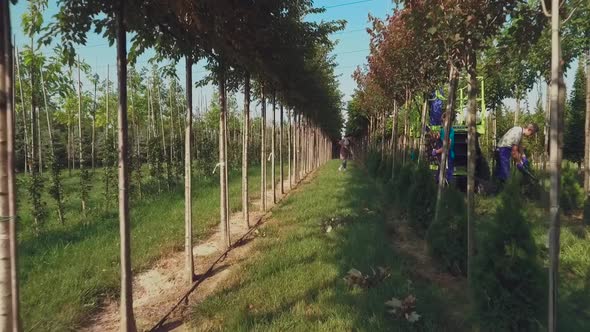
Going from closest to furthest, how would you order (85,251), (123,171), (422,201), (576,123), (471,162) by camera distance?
(123,171)
(471,162)
(85,251)
(422,201)
(576,123)

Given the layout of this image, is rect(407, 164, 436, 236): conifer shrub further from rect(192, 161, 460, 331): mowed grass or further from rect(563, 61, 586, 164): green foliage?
rect(563, 61, 586, 164): green foliage

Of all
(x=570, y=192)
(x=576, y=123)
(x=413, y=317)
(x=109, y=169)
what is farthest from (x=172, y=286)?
(x=576, y=123)

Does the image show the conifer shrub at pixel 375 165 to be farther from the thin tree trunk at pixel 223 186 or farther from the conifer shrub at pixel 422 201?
the thin tree trunk at pixel 223 186

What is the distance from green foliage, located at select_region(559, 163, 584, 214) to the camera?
773cm

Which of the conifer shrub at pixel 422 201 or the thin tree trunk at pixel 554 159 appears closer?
the thin tree trunk at pixel 554 159

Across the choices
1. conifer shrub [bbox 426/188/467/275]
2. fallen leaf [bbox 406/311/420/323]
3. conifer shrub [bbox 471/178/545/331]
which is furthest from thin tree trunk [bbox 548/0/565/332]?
conifer shrub [bbox 426/188/467/275]

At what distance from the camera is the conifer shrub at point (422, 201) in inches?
240

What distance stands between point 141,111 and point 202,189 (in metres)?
11.0

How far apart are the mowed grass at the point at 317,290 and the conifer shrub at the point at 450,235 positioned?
0.39 m

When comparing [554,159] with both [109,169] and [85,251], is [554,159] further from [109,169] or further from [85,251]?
[109,169]

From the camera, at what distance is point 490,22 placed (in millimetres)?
3932

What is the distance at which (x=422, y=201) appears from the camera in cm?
620

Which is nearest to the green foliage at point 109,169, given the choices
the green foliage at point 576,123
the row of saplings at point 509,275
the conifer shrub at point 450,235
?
the conifer shrub at point 450,235

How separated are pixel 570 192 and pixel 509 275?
5.99 metres
